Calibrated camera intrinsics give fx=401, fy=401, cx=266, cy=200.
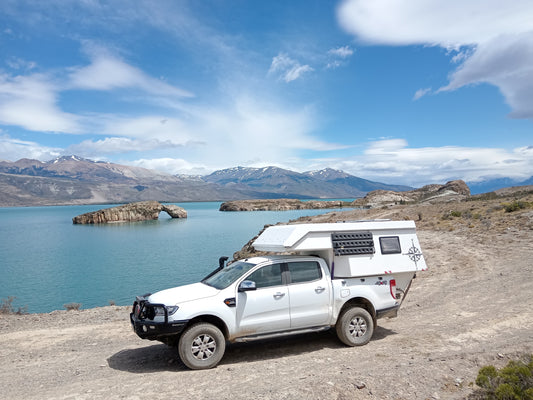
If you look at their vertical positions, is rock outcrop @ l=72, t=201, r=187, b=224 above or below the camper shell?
above

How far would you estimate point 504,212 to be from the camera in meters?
30.2

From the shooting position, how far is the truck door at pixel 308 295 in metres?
7.93

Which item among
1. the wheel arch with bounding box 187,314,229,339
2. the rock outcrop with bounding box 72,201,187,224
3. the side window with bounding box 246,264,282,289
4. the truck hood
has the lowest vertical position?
the wheel arch with bounding box 187,314,229,339

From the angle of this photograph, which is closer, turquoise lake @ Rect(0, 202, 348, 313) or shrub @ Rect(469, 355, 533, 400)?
shrub @ Rect(469, 355, 533, 400)

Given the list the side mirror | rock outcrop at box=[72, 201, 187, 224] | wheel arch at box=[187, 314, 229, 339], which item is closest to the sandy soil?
wheel arch at box=[187, 314, 229, 339]

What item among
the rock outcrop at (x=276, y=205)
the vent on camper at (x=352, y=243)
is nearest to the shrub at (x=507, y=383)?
the vent on camper at (x=352, y=243)

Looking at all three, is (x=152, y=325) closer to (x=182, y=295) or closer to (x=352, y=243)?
(x=182, y=295)

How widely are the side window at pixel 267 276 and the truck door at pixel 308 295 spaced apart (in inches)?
10.2

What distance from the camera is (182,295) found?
7633mm

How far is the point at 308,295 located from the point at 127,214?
103 meters

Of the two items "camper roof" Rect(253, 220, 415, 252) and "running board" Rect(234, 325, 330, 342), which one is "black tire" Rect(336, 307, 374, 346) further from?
"camper roof" Rect(253, 220, 415, 252)

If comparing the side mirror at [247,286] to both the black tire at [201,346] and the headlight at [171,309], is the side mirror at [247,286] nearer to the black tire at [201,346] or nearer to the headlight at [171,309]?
the black tire at [201,346]

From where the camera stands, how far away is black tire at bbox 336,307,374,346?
8297 mm

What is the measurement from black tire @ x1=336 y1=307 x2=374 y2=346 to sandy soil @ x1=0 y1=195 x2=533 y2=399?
208mm
